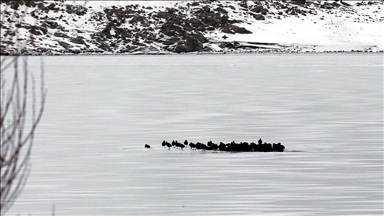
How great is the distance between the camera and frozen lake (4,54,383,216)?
41.8ft

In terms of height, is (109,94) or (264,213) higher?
(264,213)

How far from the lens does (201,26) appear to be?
12706cm

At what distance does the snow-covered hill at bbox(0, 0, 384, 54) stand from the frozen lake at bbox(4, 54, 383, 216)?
7559 centimetres

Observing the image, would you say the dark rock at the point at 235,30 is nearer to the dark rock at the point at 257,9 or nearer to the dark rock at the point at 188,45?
the dark rock at the point at 257,9

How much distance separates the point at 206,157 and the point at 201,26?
109520mm

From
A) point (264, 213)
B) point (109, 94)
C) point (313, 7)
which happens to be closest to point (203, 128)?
point (264, 213)

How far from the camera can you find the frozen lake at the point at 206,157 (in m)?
12.7

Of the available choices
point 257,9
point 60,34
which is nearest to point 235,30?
point 257,9

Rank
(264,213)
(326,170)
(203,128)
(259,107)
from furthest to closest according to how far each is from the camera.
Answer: (259,107), (203,128), (326,170), (264,213)

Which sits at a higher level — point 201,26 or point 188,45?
point 201,26

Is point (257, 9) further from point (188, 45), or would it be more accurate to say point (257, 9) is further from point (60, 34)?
point (60, 34)

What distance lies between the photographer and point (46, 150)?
63.2ft

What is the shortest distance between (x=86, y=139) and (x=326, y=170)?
6918mm

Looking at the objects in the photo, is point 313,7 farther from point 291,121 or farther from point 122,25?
point 291,121
